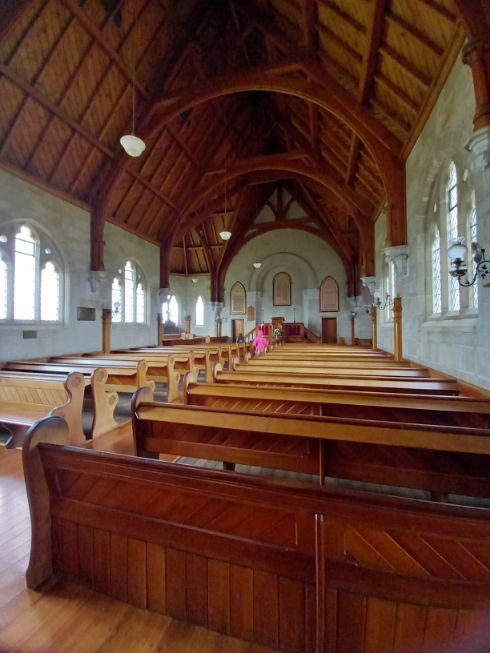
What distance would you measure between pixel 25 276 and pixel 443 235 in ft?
28.7

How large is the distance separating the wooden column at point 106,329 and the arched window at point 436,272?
28.4 feet

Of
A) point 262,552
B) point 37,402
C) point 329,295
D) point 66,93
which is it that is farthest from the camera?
point 329,295

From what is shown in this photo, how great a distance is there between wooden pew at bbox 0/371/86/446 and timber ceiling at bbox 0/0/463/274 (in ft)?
18.8

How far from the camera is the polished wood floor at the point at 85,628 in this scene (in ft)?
3.87

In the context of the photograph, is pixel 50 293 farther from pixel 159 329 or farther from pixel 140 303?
pixel 159 329

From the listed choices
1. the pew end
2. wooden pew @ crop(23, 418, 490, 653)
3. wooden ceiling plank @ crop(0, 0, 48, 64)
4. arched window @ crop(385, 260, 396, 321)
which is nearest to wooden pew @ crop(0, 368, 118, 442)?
the pew end

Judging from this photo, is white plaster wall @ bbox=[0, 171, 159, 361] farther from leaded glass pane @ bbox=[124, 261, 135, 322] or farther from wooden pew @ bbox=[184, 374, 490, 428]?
wooden pew @ bbox=[184, 374, 490, 428]

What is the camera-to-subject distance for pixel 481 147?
3.23 m

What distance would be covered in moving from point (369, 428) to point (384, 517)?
1.07 metres

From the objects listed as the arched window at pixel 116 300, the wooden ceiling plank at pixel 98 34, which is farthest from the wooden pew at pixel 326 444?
the arched window at pixel 116 300

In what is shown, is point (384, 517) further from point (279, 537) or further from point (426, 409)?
point (426, 409)

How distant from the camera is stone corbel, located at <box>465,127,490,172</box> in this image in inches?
125

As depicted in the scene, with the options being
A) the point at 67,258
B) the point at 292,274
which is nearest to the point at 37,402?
the point at 67,258

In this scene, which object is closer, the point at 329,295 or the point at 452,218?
the point at 452,218
